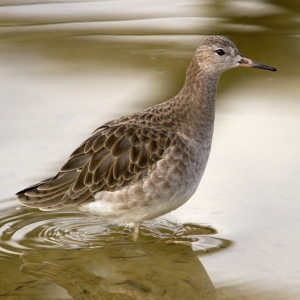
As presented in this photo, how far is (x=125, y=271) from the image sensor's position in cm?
696

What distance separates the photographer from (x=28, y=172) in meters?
8.78

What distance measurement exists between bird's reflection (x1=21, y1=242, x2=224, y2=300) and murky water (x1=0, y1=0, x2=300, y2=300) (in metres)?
0.02

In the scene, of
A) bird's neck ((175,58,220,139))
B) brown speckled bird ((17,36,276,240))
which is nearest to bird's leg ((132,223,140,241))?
brown speckled bird ((17,36,276,240))

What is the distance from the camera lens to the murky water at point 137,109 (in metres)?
6.87

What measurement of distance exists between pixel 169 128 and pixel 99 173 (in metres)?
0.81

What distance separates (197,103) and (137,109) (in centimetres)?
259

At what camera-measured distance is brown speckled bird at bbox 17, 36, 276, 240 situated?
740cm

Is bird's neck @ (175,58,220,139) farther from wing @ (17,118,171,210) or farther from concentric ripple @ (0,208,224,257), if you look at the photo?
concentric ripple @ (0,208,224,257)

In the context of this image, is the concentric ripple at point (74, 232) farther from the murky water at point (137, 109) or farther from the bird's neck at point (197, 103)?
the bird's neck at point (197, 103)

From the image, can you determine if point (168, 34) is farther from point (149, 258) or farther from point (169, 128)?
point (149, 258)

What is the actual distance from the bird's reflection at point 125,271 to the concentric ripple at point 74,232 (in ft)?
0.46

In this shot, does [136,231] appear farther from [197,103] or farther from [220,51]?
[220,51]

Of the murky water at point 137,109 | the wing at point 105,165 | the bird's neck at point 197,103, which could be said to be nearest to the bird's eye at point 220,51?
the bird's neck at point 197,103

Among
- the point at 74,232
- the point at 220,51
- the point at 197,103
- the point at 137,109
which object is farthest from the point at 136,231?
the point at 137,109
